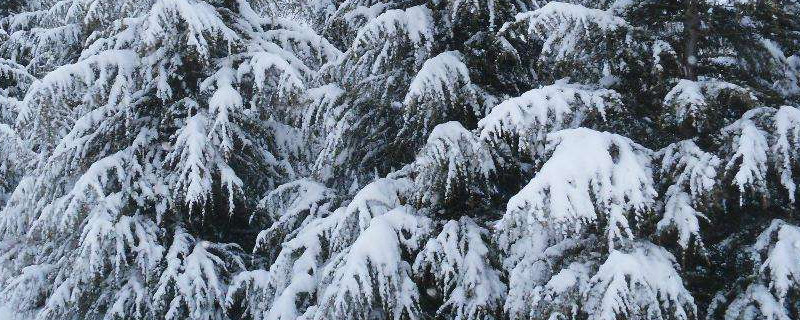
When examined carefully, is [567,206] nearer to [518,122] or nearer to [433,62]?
[518,122]

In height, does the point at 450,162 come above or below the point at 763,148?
below

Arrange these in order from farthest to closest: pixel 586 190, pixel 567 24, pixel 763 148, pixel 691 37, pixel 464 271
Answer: pixel 464 271
pixel 691 37
pixel 567 24
pixel 586 190
pixel 763 148

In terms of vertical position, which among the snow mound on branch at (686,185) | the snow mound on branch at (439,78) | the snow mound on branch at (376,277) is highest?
the snow mound on branch at (686,185)

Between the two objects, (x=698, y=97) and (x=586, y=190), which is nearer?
(x=586, y=190)

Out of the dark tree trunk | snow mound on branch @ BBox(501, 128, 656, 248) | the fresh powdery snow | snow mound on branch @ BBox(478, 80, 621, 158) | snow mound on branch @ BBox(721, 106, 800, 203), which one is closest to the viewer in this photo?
snow mound on branch @ BBox(721, 106, 800, 203)

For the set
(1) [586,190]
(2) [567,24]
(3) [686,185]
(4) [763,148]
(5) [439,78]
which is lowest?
(5) [439,78]

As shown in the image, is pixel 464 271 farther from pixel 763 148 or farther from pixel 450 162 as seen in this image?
pixel 763 148

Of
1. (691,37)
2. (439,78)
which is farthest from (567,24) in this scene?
(439,78)

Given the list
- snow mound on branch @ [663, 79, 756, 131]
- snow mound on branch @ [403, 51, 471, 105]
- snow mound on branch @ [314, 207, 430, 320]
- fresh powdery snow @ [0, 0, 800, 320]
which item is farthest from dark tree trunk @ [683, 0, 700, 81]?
snow mound on branch @ [314, 207, 430, 320]

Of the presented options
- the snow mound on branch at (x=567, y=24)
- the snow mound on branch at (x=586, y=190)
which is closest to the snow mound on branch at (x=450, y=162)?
the snow mound on branch at (x=567, y=24)

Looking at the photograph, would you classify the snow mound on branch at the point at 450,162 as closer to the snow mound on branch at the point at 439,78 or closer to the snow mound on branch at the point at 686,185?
the snow mound on branch at the point at 439,78

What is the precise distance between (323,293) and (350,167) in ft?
5.65

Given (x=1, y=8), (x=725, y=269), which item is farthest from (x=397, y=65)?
(x=1, y=8)

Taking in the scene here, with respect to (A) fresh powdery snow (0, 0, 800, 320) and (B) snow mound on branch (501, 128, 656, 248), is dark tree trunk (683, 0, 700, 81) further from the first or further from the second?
(B) snow mound on branch (501, 128, 656, 248)
